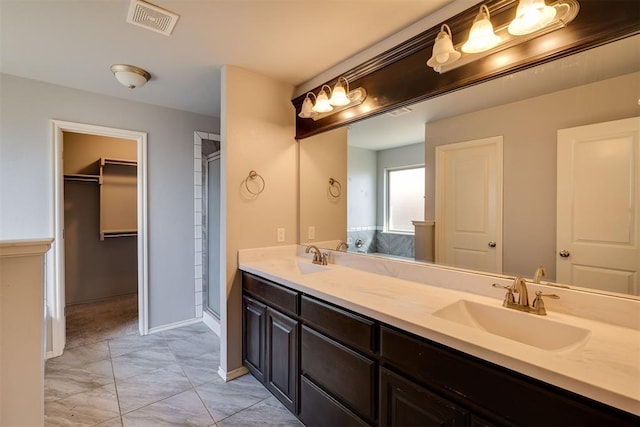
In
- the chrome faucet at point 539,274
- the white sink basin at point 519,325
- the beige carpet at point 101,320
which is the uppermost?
the chrome faucet at point 539,274

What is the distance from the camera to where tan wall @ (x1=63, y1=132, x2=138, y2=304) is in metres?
3.80

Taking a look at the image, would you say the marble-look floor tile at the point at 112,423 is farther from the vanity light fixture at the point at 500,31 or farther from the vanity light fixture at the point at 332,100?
the vanity light fixture at the point at 500,31

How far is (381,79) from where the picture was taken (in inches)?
74.2

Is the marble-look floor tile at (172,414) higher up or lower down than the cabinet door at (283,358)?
lower down

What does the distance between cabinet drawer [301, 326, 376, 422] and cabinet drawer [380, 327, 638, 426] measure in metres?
0.19

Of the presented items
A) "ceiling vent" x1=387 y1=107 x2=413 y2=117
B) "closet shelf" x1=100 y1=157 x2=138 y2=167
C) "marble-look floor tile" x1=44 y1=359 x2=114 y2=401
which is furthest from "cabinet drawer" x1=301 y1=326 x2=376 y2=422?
"closet shelf" x1=100 y1=157 x2=138 y2=167

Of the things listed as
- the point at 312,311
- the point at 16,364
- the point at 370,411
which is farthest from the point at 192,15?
the point at 370,411

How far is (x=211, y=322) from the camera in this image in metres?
3.21

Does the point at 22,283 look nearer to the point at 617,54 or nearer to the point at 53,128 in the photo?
the point at 53,128

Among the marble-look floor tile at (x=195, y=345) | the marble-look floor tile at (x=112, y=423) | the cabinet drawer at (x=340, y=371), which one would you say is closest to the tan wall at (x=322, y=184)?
the cabinet drawer at (x=340, y=371)

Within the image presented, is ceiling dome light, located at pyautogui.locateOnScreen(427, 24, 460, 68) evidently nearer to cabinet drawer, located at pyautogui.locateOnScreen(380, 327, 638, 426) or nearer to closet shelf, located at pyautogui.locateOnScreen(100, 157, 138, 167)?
cabinet drawer, located at pyautogui.locateOnScreen(380, 327, 638, 426)

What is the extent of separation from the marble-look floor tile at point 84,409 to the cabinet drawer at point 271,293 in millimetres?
1106

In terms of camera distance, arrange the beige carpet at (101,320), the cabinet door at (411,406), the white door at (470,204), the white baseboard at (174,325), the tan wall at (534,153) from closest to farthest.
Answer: the cabinet door at (411,406), the tan wall at (534,153), the white door at (470,204), the beige carpet at (101,320), the white baseboard at (174,325)

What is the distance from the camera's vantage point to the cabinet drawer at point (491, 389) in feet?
2.41
